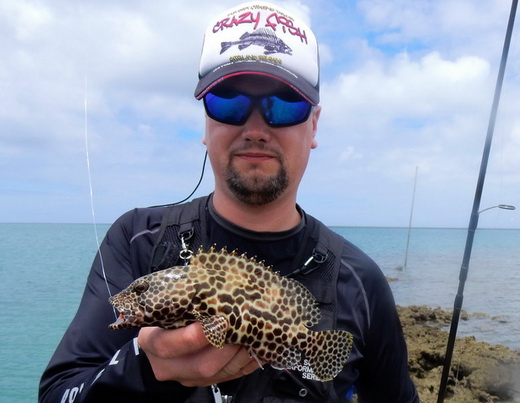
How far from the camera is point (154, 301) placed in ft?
9.45

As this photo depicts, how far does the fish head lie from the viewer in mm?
2844

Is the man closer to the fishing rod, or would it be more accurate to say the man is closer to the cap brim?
the cap brim

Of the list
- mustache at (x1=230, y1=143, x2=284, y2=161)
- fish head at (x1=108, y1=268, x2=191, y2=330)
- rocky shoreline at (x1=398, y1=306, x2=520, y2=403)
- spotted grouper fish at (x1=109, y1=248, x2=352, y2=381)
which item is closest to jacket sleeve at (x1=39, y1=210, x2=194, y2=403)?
fish head at (x1=108, y1=268, x2=191, y2=330)

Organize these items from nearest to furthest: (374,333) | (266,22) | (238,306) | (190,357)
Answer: (190,357)
(238,306)
(266,22)
(374,333)

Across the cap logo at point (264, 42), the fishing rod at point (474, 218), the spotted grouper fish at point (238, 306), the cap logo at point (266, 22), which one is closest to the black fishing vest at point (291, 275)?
the spotted grouper fish at point (238, 306)

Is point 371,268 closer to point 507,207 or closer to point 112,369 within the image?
point 112,369

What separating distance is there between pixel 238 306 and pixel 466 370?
473 inches

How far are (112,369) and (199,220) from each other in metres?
1.28

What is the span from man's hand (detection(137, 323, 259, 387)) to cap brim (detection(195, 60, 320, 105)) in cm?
173

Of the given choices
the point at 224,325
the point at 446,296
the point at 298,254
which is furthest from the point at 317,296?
the point at 446,296

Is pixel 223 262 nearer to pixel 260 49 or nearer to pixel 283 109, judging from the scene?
pixel 283 109

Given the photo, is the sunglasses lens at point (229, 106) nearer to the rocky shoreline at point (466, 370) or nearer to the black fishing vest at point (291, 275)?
the black fishing vest at point (291, 275)

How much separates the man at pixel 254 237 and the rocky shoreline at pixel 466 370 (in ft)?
26.8

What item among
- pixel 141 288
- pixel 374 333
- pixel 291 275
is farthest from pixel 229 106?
pixel 374 333
